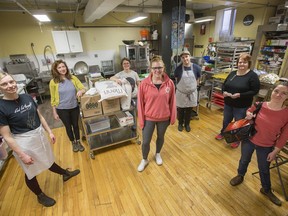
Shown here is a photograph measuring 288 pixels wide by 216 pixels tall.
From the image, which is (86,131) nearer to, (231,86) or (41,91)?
(231,86)

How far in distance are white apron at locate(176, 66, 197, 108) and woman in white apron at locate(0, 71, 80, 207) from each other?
2.11 meters

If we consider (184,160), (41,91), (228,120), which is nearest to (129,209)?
(184,160)

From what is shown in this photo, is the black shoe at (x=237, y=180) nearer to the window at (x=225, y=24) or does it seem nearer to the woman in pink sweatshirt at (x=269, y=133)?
the woman in pink sweatshirt at (x=269, y=133)

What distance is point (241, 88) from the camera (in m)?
2.19

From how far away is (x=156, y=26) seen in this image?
6.54m

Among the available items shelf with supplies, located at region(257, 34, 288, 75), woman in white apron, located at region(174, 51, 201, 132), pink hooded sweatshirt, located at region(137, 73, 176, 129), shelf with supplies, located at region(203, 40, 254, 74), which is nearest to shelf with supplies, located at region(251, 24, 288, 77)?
shelf with supplies, located at region(257, 34, 288, 75)

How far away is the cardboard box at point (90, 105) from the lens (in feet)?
7.28

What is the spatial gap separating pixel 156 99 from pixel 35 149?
1.29m

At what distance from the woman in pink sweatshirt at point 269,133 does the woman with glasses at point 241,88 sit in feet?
2.16

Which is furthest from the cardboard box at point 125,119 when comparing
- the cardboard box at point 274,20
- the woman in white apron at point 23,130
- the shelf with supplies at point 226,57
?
the cardboard box at point 274,20

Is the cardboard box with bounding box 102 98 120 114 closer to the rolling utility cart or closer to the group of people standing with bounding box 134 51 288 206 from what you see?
the rolling utility cart

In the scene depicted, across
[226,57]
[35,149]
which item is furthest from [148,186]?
[226,57]

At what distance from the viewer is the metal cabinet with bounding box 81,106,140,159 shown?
8.21ft

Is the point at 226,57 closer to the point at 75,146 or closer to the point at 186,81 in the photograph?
the point at 186,81
